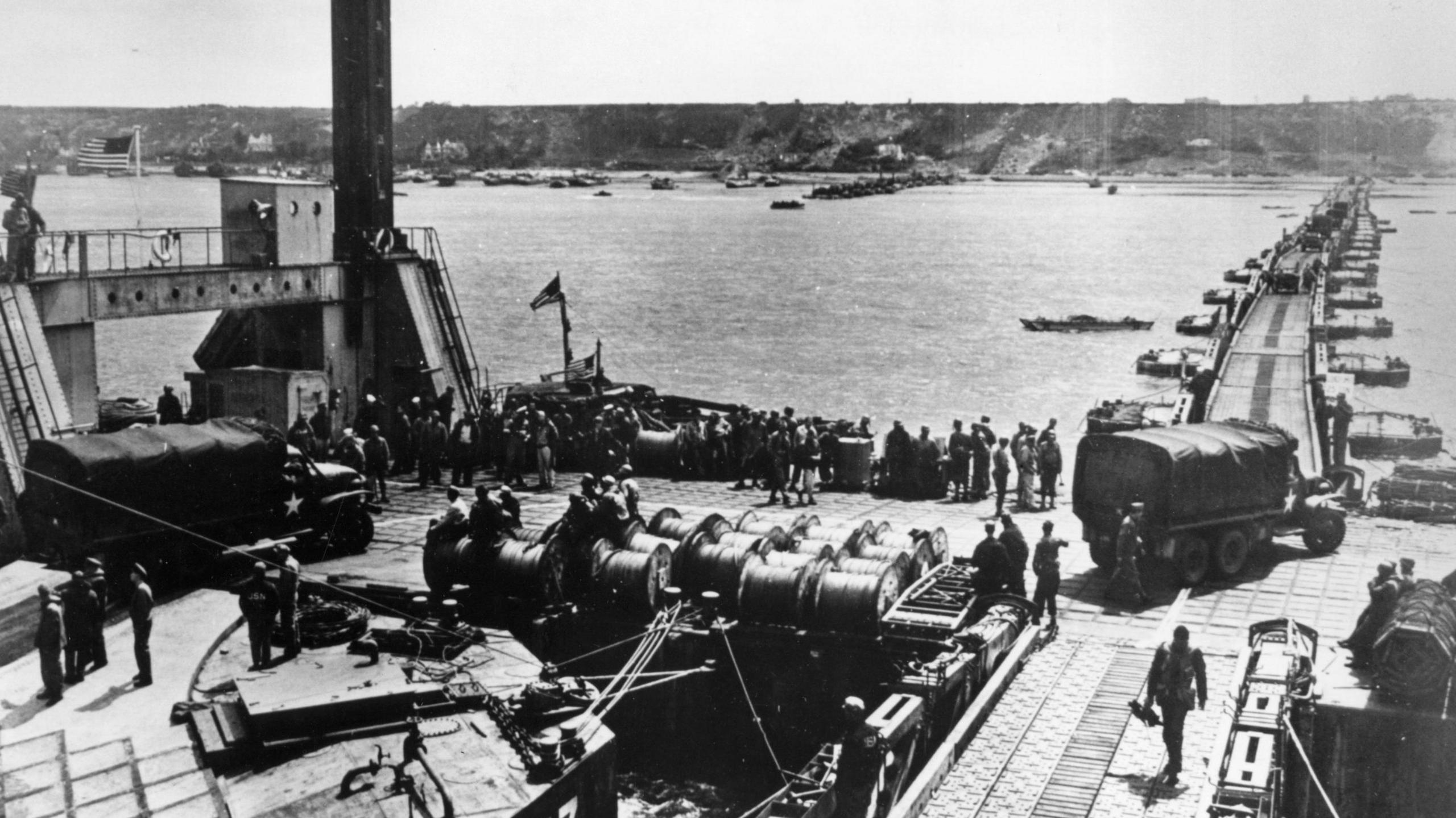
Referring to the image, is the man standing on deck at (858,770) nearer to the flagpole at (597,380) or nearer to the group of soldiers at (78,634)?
the group of soldiers at (78,634)

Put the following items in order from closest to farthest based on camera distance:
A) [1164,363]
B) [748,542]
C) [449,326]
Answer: [748,542], [449,326], [1164,363]

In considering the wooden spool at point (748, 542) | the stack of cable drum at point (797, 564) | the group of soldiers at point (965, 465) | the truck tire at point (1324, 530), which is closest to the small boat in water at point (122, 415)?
the stack of cable drum at point (797, 564)

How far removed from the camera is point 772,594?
1739 cm

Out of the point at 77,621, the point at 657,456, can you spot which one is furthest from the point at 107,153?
the point at 77,621

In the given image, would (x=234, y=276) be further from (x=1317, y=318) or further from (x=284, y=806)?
(x=1317, y=318)

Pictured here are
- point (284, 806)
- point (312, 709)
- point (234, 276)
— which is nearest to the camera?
point (284, 806)

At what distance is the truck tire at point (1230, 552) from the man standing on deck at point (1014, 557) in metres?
3.83

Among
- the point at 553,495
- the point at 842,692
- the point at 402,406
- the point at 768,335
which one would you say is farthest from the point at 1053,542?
the point at 768,335

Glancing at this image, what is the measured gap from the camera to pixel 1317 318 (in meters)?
52.0

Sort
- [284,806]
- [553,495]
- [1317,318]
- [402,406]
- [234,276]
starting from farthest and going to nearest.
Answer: [1317,318] → [402,406] → [234,276] → [553,495] → [284,806]

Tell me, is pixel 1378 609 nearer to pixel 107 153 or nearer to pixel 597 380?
pixel 597 380

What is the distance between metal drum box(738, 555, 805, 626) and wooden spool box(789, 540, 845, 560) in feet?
1.78

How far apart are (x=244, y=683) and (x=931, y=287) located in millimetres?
95072

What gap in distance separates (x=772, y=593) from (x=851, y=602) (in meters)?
1.08
